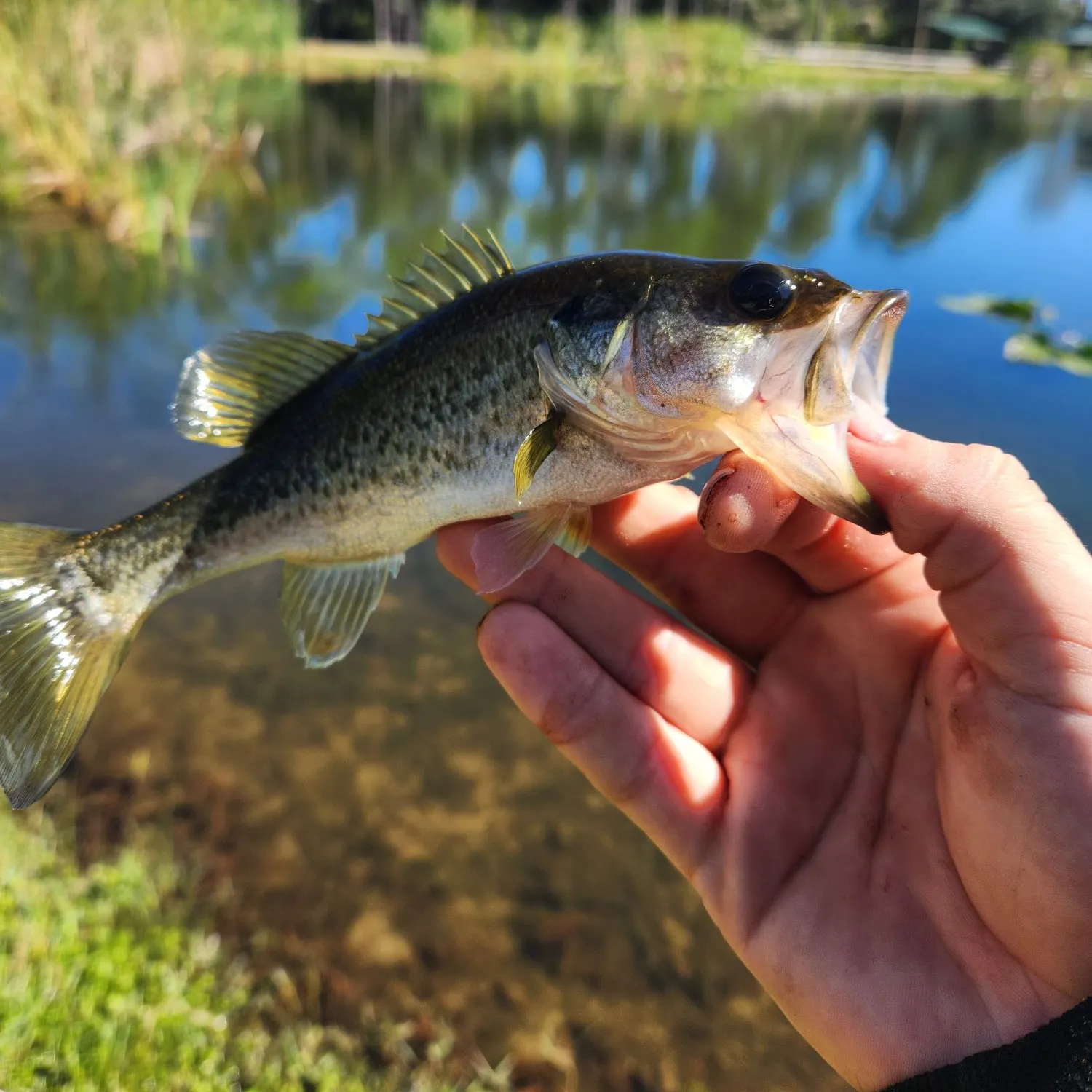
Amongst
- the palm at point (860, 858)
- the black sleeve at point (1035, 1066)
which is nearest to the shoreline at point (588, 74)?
the palm at point (860, 858)

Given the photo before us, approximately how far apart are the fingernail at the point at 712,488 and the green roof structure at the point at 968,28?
88631mm

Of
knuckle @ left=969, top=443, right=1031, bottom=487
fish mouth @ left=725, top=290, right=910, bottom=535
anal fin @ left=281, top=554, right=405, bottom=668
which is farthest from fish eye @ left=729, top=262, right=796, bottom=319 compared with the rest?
anal fin @ left=281, top=554, right=405, bottom=668

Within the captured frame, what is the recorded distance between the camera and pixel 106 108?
10789 mm

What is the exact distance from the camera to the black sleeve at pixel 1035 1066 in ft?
5.43

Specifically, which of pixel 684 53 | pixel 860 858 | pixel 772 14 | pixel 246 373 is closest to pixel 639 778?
pixel 860 858

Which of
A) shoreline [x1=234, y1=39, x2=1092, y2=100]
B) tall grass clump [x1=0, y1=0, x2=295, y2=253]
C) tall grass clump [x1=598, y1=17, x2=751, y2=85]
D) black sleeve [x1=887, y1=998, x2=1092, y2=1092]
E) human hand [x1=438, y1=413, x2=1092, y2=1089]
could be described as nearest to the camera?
black sleeve [x1=887, y1=998, x2=1092, y2=1092]

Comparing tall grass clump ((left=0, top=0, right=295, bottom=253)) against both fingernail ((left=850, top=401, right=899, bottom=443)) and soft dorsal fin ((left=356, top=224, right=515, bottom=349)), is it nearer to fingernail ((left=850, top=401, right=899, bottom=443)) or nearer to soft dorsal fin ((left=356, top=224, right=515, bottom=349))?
soft dorsal fin ((left=356, top=224, right=515, bottom=349))

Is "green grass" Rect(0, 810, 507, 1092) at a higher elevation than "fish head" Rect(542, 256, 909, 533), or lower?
lower

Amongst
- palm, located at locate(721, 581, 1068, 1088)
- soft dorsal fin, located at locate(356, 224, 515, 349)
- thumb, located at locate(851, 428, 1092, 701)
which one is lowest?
palm, located at locate(721, 581, 1068, 1088)

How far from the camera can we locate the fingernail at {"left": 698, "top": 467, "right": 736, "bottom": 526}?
2.15 metres

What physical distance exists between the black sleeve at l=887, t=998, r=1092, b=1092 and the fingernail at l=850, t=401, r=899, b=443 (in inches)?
52.4

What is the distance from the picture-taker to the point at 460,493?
2.60 m

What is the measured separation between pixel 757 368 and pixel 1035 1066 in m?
1.66

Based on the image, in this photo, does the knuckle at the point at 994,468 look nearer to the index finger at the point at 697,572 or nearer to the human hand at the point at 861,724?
the human hand at the point at 861,724
